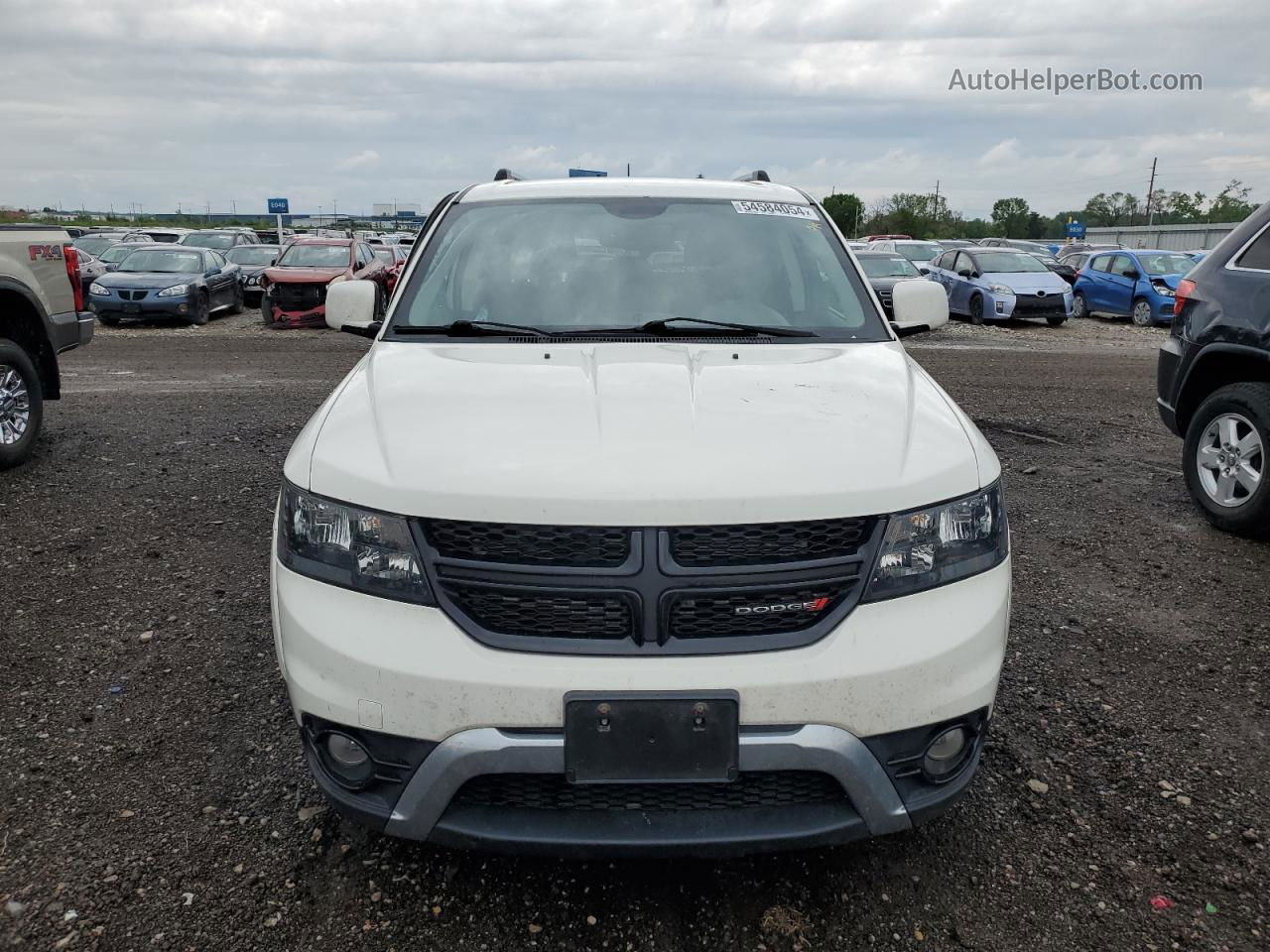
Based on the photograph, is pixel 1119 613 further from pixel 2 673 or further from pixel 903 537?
pixel 2 673

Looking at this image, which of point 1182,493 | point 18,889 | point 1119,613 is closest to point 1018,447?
point 1182,493

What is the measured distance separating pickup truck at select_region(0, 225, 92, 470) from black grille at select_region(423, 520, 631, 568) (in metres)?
5.81

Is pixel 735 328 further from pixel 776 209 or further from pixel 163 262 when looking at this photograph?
pixel 163 262

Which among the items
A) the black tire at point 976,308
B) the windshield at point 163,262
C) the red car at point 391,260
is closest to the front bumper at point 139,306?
the windshield at point 163,262

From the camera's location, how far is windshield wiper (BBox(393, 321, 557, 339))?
10.9 ft

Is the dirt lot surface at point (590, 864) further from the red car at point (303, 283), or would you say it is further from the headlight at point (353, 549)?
the red car at point (303, 283)

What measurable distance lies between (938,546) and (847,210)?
88.0m

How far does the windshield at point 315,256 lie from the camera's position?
1834 cm

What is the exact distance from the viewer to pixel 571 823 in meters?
2.18

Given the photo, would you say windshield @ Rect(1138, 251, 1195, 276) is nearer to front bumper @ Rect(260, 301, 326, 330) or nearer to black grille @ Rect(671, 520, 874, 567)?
front bumper @ Rect(260, 301, 326, 330)

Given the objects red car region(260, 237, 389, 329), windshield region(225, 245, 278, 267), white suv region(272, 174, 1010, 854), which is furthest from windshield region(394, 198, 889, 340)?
windshield region(225, 245, 278, 267)

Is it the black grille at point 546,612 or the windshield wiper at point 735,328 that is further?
the windshield wiper at point 735,328

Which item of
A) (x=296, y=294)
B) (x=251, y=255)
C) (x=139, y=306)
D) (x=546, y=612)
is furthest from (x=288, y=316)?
(x=546, y=612)

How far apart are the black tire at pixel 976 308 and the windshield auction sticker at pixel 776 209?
1628 cm
